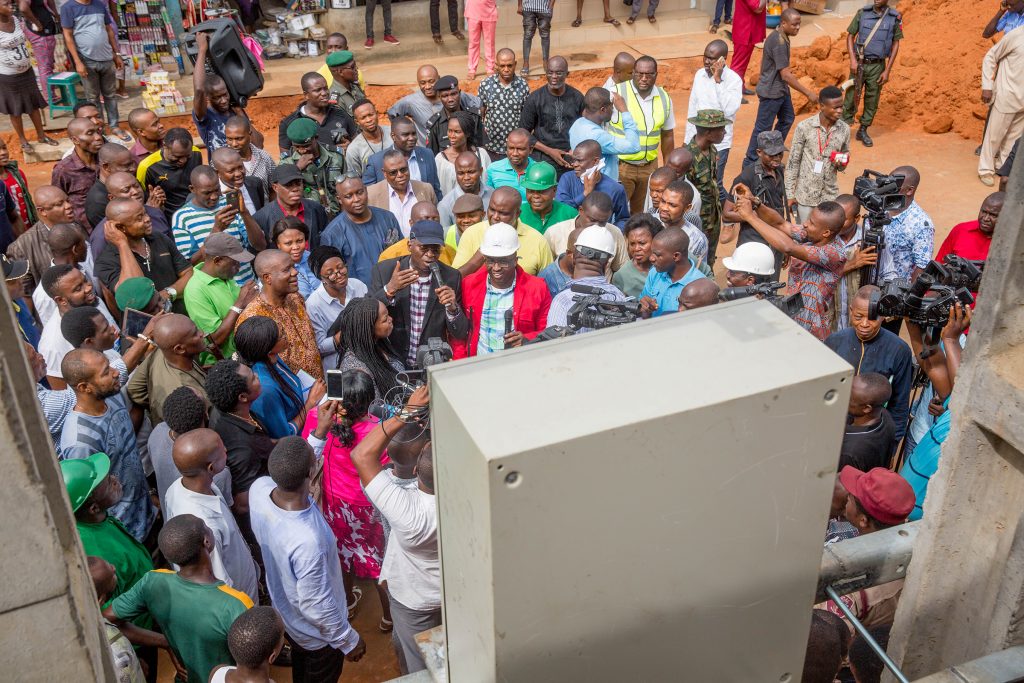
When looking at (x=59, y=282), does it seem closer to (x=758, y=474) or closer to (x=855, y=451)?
(x=855, y=451)

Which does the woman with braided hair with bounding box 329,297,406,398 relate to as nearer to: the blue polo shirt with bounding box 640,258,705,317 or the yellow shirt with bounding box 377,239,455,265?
the yellow shirt with bounding box 377,239,455,265

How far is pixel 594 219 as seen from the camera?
21.4 feet

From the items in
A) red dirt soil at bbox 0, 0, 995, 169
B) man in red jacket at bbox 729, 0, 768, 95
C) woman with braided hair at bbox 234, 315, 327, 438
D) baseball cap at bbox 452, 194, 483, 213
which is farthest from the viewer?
red dirt soil at bbox 0, 0, 995, 169

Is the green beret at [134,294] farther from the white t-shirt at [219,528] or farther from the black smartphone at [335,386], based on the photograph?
the black smartphone at [335,386]

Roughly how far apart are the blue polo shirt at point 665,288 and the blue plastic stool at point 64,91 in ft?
29.8

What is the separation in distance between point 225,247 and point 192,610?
8.95ft

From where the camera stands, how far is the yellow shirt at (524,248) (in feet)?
21.3

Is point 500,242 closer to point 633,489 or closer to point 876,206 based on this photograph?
point 876,206

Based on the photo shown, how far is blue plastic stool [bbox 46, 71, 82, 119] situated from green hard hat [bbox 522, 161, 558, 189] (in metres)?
7.70

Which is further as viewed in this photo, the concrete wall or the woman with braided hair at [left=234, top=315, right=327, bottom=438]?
the woman with braided hair at [left=234, top=315, right=327, bottom=438]

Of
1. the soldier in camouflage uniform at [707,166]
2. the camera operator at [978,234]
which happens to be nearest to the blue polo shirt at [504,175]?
the soldier in camouflage uniform at [707,166]

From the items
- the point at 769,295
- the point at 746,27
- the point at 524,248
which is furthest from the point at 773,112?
the point at 769,295

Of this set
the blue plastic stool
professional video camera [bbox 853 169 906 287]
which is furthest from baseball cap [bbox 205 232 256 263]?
the blue plastic stool

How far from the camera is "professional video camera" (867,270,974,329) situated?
4.62 m
